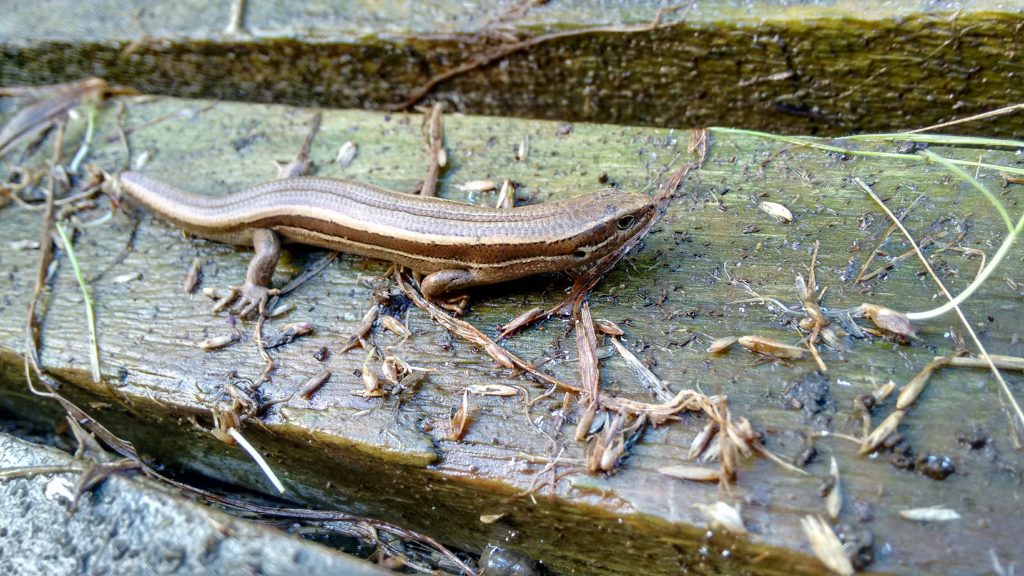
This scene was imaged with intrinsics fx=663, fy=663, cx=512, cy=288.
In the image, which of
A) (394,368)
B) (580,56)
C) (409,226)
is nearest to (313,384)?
(394,368)

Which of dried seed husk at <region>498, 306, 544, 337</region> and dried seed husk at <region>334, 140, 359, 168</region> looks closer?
dried seed husk at <region>498, 306, 544, 337</region>

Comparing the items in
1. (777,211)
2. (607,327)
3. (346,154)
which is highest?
(777,211)

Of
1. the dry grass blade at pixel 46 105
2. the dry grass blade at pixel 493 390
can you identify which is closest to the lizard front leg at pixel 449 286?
the dry grass blade at pixel 493 390

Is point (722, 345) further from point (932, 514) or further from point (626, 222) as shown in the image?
point (932, 514)

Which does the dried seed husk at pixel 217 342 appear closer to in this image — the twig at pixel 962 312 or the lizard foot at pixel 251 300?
the lizard foot at pixel 251 300

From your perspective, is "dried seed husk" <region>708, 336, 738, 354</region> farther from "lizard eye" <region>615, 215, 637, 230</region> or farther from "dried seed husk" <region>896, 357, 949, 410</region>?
"lizard eye" <region>615, 215, 637, 230</region>

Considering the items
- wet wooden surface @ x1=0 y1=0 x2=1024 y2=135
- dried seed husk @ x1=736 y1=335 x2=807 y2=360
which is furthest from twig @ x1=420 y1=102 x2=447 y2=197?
dried seed husk @ x1=736 y1=335 x2=807 y2=360

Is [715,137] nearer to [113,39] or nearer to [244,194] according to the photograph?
[244,194]
